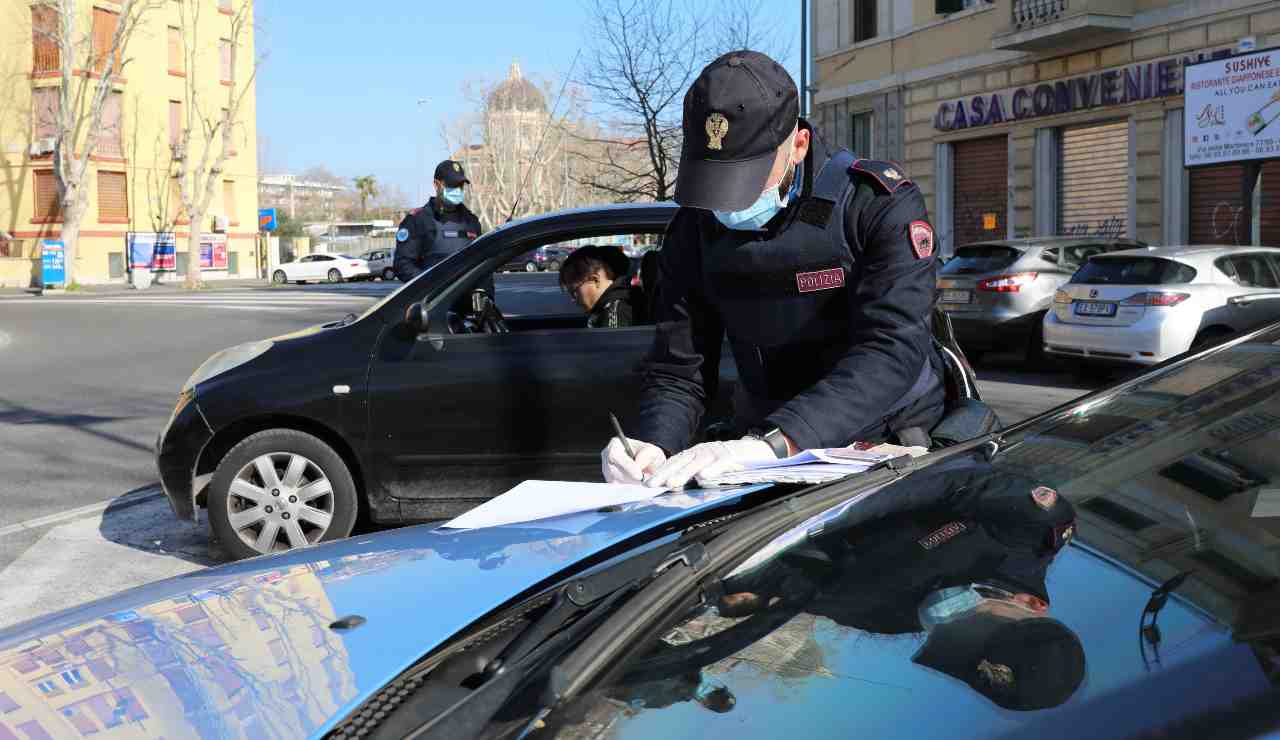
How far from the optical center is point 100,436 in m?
9.59

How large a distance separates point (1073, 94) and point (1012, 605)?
21704mm

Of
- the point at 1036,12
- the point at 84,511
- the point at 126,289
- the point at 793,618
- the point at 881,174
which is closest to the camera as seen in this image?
the point at 793,618

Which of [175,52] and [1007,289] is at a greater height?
[175,52]

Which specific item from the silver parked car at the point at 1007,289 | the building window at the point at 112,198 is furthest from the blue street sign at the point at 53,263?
the silver parked car at the point at 1007,289

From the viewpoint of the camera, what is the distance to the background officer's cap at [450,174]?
866 centimetres

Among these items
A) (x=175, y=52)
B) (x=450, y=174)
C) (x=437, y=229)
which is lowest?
(x=437, y=229)

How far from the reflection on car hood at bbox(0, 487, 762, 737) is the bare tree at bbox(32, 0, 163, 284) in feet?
146

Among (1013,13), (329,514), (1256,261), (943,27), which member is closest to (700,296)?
(329,514)

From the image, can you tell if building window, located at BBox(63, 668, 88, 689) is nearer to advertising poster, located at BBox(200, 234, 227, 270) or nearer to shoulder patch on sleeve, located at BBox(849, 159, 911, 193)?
shoulder patch on sleeve, located at BBox(849, 159, 911, 193)

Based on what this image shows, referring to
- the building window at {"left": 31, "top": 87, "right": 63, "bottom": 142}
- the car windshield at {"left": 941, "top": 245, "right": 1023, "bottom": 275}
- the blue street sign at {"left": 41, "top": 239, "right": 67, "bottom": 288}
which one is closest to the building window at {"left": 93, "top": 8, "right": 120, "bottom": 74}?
the building window at {"left": 31, "top": 87, "right": 63, "bottom": 142}

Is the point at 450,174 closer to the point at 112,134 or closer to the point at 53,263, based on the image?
the point at 53,263

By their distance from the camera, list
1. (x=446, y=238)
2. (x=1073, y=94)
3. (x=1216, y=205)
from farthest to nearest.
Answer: (x=1073, y=94) → (x=1216, y=205) → (x=446, y=238)

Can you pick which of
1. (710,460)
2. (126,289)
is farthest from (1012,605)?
(126,289)

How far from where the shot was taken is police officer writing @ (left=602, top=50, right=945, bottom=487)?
7.64 ft
